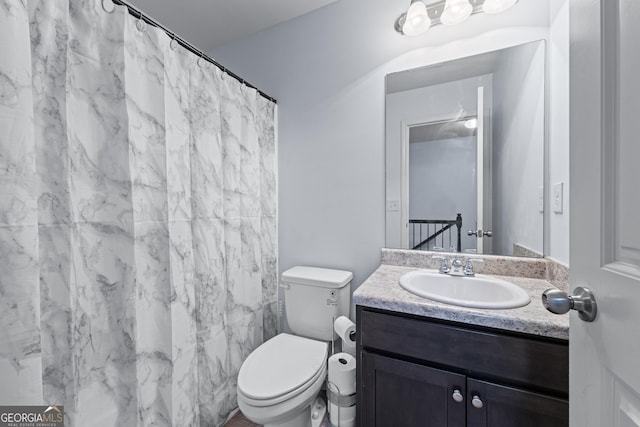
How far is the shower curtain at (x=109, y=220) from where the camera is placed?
0.69 m

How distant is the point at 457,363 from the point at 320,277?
0.81 m

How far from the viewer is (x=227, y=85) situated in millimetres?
1430

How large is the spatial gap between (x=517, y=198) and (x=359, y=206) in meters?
0.80

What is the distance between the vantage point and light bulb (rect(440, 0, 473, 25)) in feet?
4.04

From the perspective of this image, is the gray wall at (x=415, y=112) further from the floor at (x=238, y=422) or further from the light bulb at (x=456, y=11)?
the floor at (x=238, y=422)

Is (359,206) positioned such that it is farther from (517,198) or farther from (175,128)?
(175,128)

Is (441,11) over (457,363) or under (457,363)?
over

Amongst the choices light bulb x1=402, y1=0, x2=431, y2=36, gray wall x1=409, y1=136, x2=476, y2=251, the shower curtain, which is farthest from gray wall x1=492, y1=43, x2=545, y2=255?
the shower curtain

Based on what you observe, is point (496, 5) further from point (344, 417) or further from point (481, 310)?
point (344, 417)

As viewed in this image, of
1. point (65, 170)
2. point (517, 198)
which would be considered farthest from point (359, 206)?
point (65, 170)

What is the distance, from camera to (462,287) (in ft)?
3.92

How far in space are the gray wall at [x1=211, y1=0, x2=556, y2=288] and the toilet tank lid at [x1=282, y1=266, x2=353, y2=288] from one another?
0.08 meters

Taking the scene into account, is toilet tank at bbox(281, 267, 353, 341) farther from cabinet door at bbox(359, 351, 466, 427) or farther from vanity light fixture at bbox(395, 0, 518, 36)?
vanity light fixture at bbox(395, 0, 518, 36)

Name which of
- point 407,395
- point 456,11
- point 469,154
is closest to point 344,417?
point 407,395
